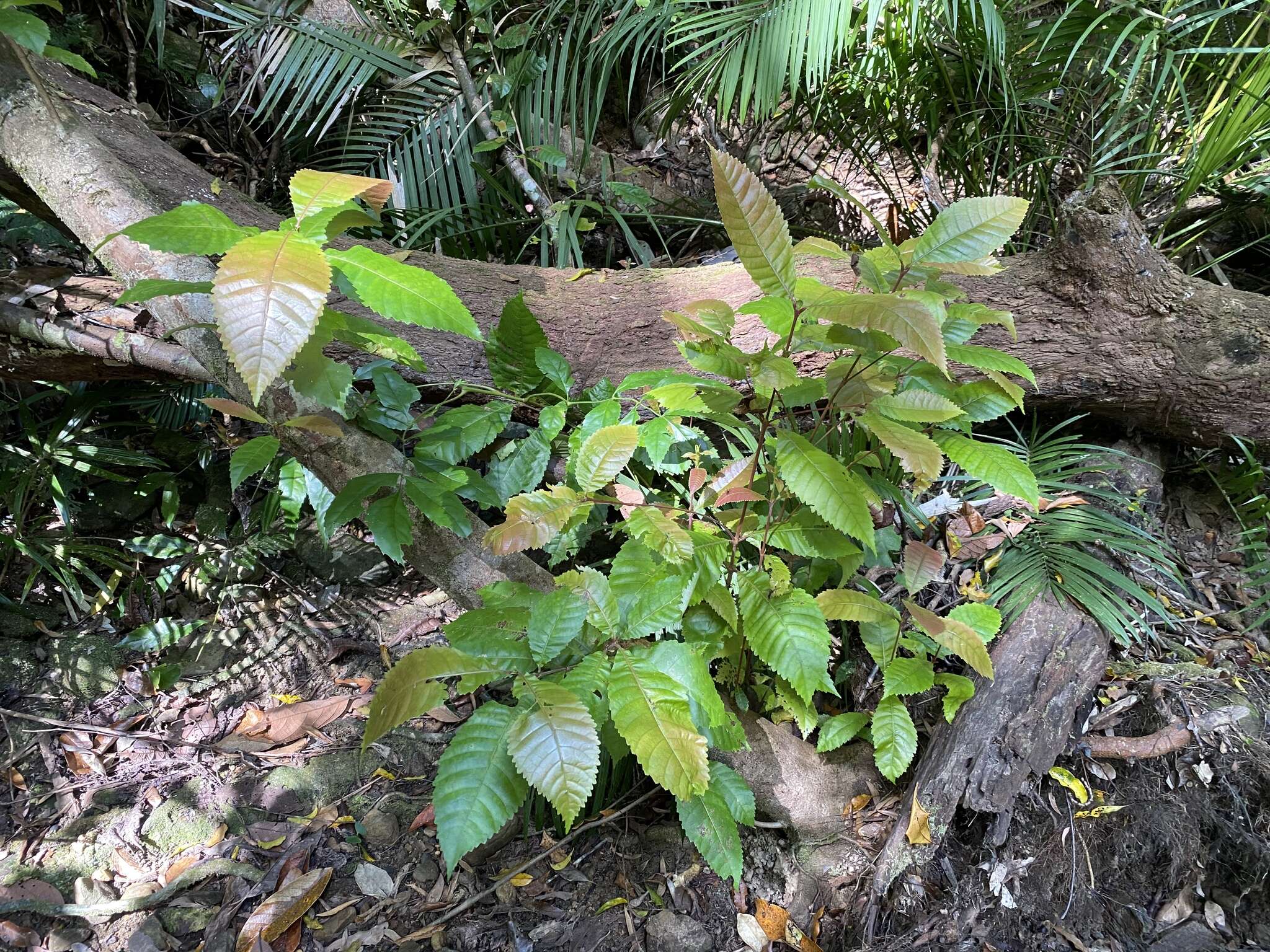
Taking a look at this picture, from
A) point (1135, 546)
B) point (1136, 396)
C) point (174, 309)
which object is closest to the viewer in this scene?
point (174, 309)

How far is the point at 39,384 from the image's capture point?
8.12ft

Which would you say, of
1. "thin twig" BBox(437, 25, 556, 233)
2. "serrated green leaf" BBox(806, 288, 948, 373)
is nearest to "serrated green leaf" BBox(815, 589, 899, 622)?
"serrated green leaf" BBox(806, 288, 948, 373)

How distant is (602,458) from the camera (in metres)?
1.25

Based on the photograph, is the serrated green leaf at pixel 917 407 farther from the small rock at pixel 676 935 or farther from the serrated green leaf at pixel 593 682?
the small rock at pixel 676 935

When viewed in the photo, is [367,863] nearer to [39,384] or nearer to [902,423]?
[902,423]

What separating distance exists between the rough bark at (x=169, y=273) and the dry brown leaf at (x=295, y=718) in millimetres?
674

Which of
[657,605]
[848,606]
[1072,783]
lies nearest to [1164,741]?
[1072,783]

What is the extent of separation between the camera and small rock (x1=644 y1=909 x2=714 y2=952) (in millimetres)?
1393

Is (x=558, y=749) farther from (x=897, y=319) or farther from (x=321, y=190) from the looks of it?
(x=321, y=190)

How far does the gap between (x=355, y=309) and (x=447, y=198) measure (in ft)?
4.23

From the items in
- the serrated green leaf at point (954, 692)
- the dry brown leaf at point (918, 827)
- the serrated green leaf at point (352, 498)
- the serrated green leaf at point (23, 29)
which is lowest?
the dry brown leaf at point (918, 827)

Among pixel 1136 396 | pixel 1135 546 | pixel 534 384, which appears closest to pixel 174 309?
pixel 534 384

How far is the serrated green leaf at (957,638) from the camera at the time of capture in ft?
4.40

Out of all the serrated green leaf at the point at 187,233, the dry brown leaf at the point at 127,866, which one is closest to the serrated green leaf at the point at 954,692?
the serrated green leaf at the point at 187,233
